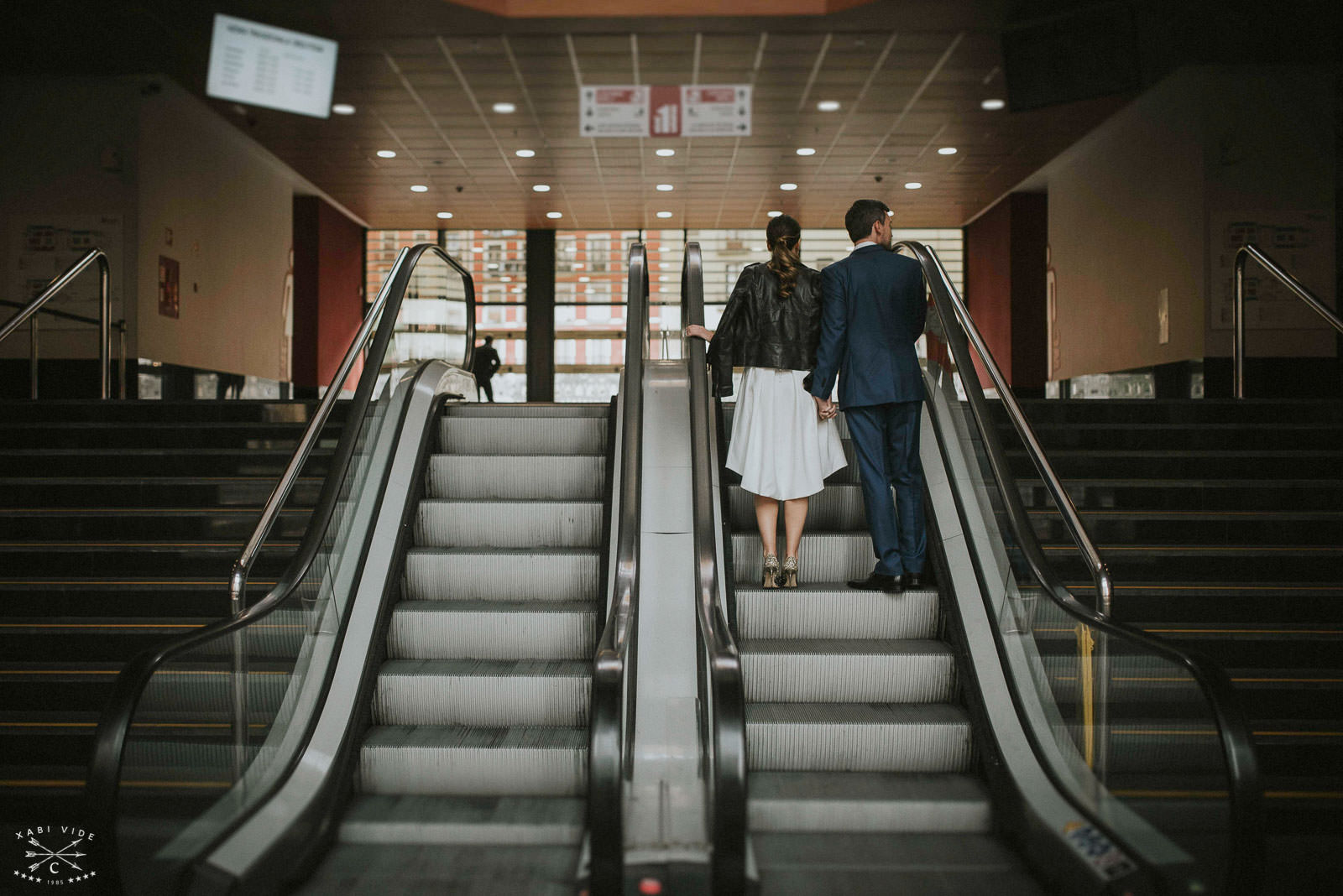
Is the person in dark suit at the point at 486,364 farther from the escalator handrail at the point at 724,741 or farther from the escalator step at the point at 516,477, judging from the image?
the escalator handrail at the point at 724,741

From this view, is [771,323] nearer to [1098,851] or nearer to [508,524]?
[508,524]

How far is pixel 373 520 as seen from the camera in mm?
4398

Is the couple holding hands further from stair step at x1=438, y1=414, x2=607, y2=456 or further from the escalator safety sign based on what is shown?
the escalator safety sign

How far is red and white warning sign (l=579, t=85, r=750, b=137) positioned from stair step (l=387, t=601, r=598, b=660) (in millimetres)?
6117

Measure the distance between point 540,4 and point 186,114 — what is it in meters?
5.41

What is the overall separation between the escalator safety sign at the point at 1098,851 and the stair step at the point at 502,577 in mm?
2149

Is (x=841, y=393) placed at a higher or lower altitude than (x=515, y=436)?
higher

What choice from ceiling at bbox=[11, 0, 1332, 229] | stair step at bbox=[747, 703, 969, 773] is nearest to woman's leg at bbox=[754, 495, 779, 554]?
stair step at bbox=[747, 703, 969, 773]

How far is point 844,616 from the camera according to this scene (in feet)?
13.8

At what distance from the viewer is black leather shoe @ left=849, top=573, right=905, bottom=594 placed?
165 inches

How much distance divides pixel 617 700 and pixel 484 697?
3.61 ft

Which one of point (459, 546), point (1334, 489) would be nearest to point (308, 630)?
point (459, 546)

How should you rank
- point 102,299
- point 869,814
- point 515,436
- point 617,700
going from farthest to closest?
point 102,299 < point 515,436 < point 869,814 < point 617,700

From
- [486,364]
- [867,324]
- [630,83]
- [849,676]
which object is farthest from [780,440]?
[486,364]
